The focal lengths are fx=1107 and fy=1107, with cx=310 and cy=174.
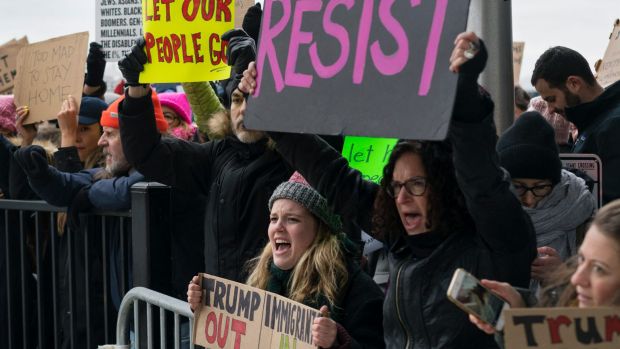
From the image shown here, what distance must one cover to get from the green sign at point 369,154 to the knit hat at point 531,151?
0.87 m

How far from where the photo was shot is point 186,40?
5309 mm

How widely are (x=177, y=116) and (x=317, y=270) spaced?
281cm

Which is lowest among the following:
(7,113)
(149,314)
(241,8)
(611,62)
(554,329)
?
(149,314)

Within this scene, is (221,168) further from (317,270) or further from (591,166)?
→ (591,166)

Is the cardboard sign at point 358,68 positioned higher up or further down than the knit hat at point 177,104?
higher up

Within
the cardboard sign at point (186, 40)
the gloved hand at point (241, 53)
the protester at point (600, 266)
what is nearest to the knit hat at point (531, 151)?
the protester at point (600, 266)

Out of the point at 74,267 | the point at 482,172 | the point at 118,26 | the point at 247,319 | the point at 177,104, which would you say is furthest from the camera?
the point at 118,26

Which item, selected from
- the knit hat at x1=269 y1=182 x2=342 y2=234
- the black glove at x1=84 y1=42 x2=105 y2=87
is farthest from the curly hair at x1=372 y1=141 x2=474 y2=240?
the black glove at x1=84 y1=42 x2=105 y2=87

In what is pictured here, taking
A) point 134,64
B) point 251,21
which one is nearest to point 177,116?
point 134,64

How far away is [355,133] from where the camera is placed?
338 cm

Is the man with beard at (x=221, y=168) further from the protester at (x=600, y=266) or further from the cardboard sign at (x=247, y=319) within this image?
the protester at (x=600, y=266)

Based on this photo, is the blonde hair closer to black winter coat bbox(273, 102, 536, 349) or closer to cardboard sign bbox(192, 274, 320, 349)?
cardboard sign bbox(192, 274, 320, 349)

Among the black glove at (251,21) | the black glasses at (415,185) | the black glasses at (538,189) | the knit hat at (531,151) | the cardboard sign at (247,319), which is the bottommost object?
the cardboard sign at (247,319)

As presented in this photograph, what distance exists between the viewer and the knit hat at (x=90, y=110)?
6.83m
